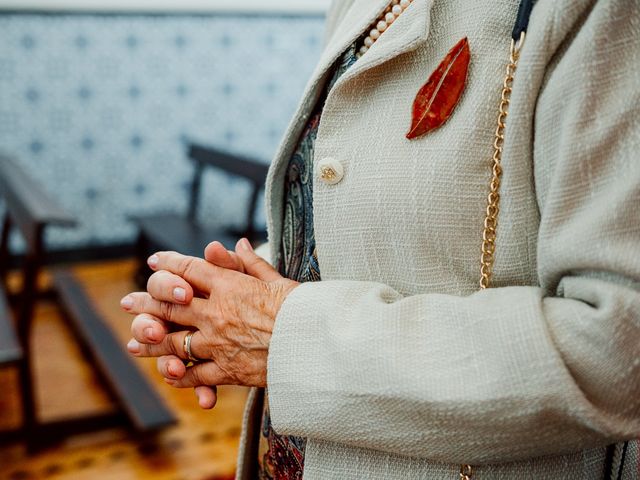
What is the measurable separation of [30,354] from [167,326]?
1.85m

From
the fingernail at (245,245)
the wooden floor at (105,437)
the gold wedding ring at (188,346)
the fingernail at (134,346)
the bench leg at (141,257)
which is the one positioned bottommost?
the wooden floor at (105,437)

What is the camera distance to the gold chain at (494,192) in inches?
27.8

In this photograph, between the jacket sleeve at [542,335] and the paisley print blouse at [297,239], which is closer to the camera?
the jacket sleeve at [542,335]

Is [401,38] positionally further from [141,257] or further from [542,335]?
[141,257]

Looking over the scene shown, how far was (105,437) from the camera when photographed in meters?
2.57

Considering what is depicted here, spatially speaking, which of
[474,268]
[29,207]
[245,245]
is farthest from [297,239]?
[29,207]

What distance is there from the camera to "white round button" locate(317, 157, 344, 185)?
0.80m

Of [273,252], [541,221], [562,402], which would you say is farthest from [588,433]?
[273,252]

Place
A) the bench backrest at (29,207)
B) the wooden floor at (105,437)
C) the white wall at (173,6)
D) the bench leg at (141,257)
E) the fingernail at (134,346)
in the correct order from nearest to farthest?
the fingernail at (134,346)
the bench backrest at (29,207)
the wooden floor at (105,437)
the white wall at (173,6)
the bench leg at (141,257)

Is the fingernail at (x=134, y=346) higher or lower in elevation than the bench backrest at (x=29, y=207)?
higher

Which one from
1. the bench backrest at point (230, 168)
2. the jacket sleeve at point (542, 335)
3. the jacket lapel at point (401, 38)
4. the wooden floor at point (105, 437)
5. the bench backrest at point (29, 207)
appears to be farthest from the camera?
the bench backrest at point (230, 168)

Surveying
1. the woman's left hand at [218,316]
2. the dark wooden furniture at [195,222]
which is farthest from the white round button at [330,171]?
the dark wooden furniture at [195,222]

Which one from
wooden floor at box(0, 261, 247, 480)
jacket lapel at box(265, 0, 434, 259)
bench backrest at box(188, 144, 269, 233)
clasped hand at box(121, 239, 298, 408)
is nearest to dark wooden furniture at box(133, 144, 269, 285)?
bench backrest at box(188, 144, 269, 233)

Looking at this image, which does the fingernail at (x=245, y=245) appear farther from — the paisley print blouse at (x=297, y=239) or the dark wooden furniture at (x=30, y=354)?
the dark wooden furniture at (x=30, y=354)
